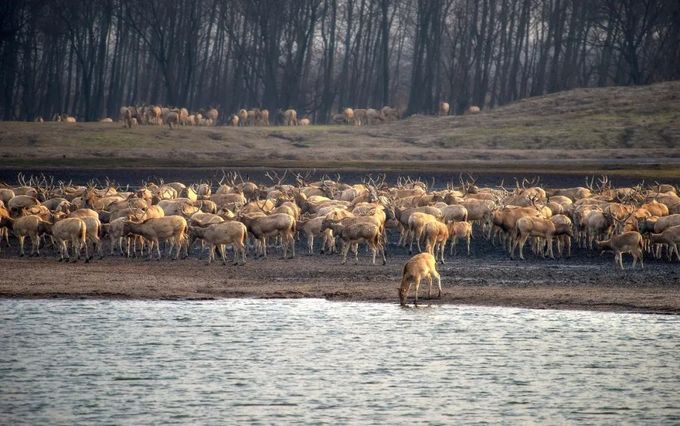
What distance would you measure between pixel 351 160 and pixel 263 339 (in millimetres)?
41180

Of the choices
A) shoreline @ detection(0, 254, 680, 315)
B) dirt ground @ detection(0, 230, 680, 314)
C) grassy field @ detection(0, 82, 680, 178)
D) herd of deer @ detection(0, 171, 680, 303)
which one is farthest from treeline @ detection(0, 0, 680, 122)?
shoreline @ detection(0, 254, 680, 315)

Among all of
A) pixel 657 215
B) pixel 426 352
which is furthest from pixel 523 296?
pixel 657 215

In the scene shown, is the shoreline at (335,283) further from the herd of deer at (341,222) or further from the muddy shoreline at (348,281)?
the herd of deer at (341,222)

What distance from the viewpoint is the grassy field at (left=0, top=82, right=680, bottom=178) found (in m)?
60.2

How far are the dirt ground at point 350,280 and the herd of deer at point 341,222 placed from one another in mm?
573

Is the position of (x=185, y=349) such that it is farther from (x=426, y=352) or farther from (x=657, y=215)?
Answer: (x=657, y=215)

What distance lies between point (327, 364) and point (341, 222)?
10.8 m

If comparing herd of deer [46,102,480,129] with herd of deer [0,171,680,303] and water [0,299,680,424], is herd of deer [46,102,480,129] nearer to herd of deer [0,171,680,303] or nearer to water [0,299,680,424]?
herd of deer [0,171,680,303]

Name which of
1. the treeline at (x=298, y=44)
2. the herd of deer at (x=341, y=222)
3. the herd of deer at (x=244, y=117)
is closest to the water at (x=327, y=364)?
the herd of deer at (x=341, y=222)

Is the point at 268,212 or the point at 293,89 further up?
the point at 293,89

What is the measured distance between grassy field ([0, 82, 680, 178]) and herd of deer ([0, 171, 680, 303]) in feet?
62.3

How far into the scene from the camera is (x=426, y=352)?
21.3 metres

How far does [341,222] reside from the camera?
31141 millimetres

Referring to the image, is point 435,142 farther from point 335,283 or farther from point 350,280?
point 335,283
